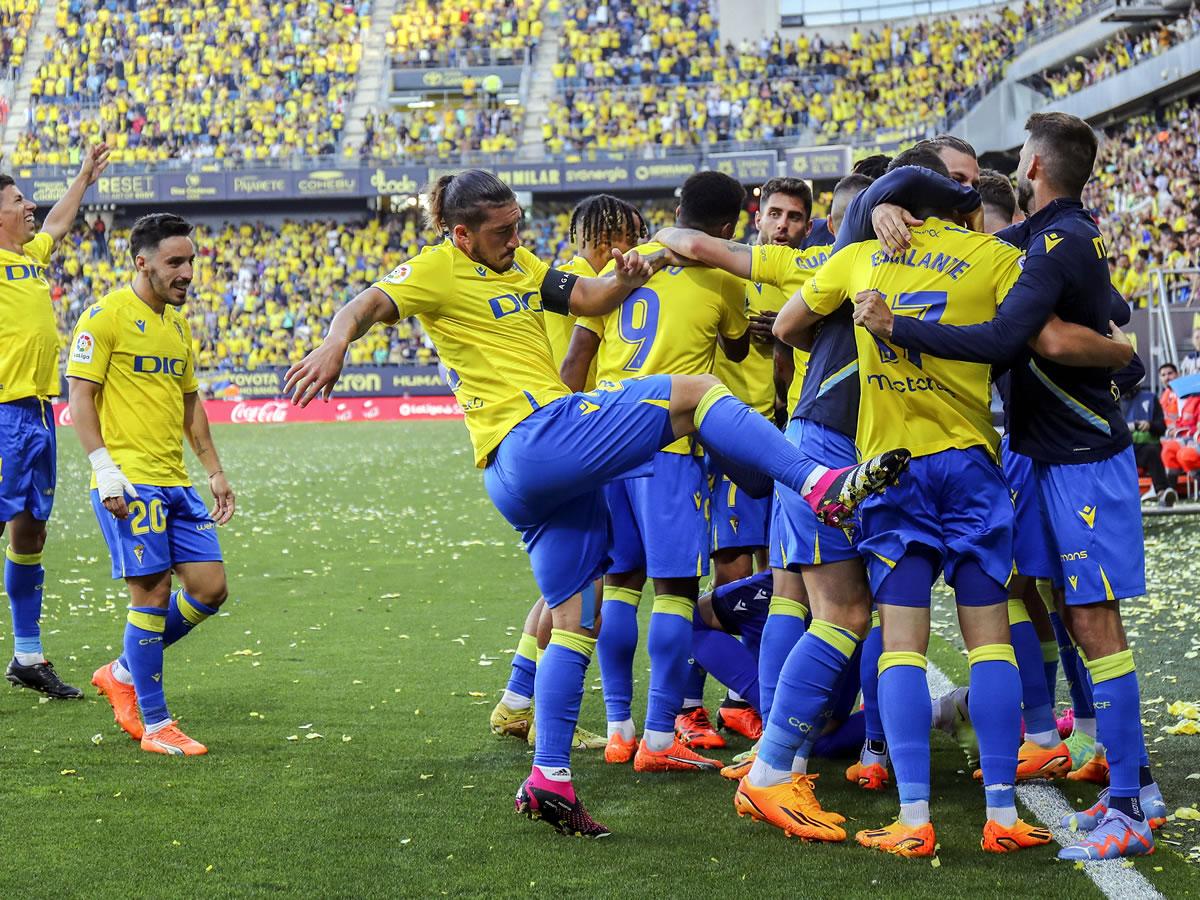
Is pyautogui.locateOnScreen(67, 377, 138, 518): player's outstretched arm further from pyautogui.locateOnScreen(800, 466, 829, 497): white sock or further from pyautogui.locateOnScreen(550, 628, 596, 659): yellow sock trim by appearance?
pyautogui.locateOnScreen(800, 466, 829, 497): white sock

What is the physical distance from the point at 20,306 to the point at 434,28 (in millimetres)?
42138

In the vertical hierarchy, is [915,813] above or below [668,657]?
below

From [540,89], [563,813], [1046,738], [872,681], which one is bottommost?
[563,813]

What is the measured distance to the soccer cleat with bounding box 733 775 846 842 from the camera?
435cm

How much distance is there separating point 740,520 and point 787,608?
0.95 metres

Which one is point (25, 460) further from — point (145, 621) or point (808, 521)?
point (808, 521)

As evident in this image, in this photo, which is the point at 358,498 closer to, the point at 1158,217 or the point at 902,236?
the point at 902,236

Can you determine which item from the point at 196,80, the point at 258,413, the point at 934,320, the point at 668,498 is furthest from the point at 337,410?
the point at 934,320

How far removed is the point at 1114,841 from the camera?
409 cm

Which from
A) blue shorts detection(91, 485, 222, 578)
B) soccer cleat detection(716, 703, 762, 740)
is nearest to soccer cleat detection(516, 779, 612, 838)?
soccer cleat detection(716, 703, 762, 740)

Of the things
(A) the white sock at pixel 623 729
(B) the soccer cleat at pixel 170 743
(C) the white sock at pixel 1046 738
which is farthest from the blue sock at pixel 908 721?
(B) the soccer cleat at pixel 170 743

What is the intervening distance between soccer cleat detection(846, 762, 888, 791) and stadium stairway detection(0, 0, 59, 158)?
45320 mm

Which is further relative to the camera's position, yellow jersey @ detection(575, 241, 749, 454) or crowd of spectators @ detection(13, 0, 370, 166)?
crowd of spectators @ detection(13, 0, 370, 166)

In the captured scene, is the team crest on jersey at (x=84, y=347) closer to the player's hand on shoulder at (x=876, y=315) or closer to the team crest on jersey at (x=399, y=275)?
the team crest on jersey at (x=399, y=275)
